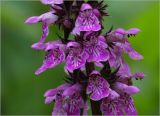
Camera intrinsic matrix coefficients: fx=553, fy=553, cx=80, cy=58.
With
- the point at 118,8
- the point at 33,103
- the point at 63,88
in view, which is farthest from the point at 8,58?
the point at 63,88

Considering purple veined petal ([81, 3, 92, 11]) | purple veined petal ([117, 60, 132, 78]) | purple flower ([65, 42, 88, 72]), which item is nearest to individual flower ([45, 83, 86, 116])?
purple flower ([65, 42, 88, 72])

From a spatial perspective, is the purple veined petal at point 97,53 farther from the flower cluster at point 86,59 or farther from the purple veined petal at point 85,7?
the purple veined petal at point 85,7

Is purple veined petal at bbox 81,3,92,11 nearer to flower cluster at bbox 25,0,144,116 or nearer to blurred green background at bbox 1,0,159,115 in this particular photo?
flower cluster at bbox 25,0,144,116

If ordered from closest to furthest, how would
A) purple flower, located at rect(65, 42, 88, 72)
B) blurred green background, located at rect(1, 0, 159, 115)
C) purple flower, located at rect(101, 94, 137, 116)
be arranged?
purple flower, located at rect(65, 42, 88, 72), purple flower, located at rect(101, 94, 137, 116), blurred green background, located at rect(1, 0, 159, 115)

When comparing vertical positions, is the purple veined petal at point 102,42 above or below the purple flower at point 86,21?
below

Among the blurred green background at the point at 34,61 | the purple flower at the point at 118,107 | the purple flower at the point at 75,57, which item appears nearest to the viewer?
the purple flower at the point at 75,57

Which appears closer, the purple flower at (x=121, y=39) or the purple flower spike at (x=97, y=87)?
the purple flower spike at (x=97, y=87)

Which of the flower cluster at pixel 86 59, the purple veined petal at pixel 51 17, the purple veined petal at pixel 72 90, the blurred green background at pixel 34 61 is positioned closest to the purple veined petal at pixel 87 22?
the flower cluster at pixel 86 59
